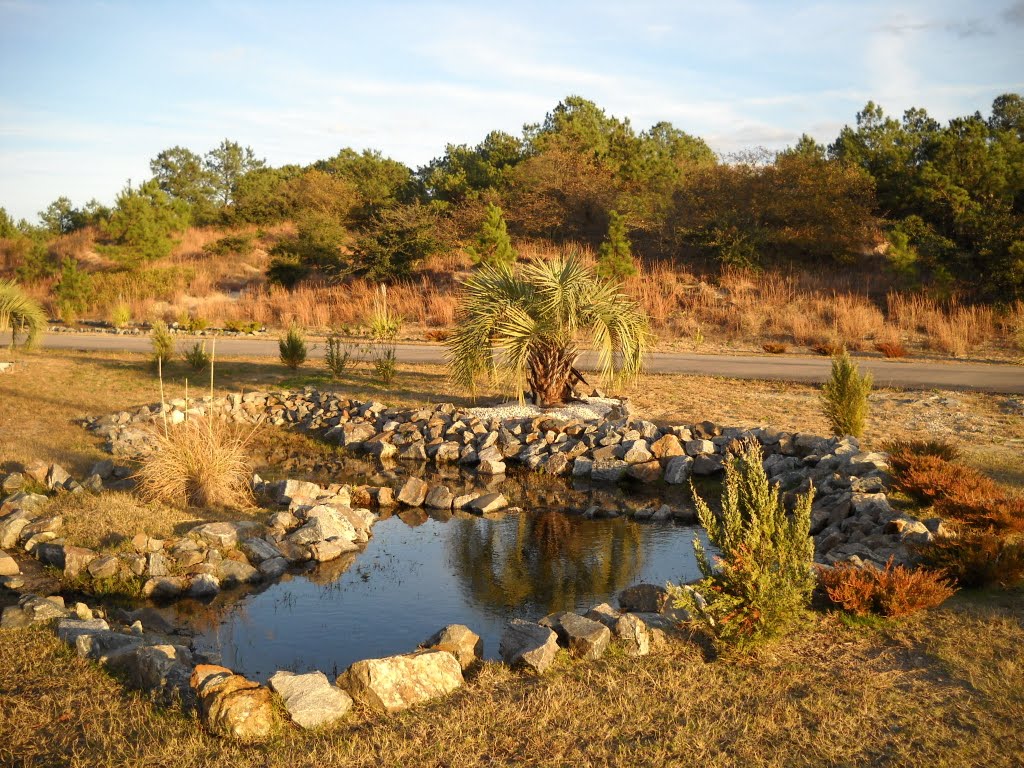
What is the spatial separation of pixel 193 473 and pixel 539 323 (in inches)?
221

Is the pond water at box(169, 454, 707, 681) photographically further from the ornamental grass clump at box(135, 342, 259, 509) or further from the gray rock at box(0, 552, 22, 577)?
the ornamental grass clump at box(135, 342, 259, 509)

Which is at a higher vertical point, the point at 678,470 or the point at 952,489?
the point at 952,489

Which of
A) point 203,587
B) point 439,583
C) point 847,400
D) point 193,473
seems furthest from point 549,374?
point 203,587

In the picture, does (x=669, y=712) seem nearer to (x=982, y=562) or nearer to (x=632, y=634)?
(x=632, y=634)

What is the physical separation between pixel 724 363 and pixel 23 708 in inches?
678

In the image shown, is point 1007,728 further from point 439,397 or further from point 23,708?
point 439,397

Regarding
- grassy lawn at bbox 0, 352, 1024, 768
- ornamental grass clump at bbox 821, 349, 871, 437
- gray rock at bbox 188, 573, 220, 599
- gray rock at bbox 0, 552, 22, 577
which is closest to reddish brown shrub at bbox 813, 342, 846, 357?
ornamental grass clump at bbox 821, 349, 871, 437

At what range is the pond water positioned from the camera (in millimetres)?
6531

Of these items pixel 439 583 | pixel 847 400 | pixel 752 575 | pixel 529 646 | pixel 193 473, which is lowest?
pixel 439 583

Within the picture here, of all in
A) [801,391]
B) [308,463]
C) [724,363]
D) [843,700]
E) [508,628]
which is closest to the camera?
[843,700]

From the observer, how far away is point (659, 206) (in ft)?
128

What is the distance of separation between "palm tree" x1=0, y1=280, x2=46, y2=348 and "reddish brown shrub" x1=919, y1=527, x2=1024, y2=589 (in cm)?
1672

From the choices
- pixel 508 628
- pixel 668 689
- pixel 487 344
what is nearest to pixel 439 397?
pixel 487 344

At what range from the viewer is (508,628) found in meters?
5.76
